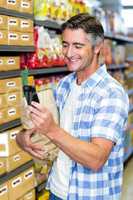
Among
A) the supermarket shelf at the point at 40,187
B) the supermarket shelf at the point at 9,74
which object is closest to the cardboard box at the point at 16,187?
the supermarket shelf at the point at 40,187

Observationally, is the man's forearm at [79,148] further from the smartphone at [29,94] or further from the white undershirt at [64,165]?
the white undershirt at [64,165]

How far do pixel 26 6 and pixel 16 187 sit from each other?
1327 millimetres

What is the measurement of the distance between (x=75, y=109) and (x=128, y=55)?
567 centimetres

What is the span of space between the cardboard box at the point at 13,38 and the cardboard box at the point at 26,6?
0.19 meters

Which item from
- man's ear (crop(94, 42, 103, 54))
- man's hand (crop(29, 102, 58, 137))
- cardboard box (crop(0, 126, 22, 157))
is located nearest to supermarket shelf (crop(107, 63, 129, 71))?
cardboard box (crop(0, 126, 22, 157))

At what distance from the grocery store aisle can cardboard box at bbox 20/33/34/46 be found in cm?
268

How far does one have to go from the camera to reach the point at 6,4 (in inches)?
109

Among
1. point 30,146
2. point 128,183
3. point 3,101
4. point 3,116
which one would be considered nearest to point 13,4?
point 3,101

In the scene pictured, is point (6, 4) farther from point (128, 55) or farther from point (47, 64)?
point (128, 55)

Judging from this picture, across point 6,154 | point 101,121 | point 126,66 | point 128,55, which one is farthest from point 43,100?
point 128,55

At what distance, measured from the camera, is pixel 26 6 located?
3062mm

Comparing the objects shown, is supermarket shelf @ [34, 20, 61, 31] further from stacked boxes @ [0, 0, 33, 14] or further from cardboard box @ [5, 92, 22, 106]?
cardboard box @ [5, 92, 22, 106]

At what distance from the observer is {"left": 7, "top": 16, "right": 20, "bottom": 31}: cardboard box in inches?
111

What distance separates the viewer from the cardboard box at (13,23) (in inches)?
111
